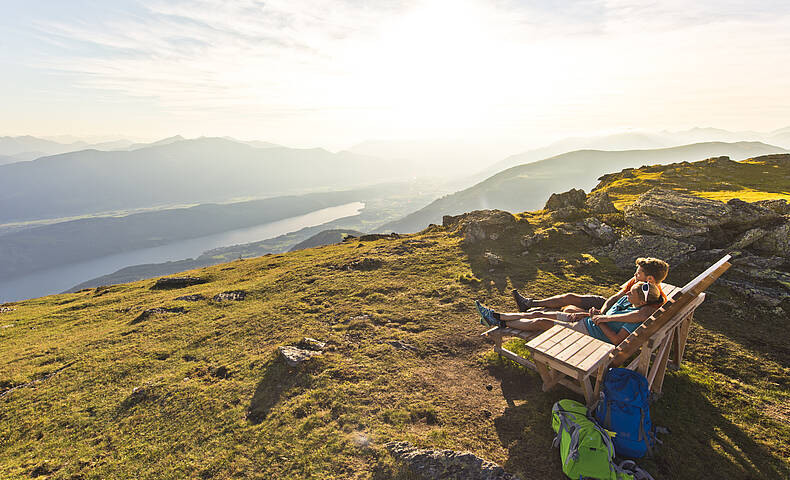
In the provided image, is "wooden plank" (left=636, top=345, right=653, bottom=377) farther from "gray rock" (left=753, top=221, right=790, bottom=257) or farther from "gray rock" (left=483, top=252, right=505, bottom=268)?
"gray rock" (left=753, top=221, right=790, bottom=257)

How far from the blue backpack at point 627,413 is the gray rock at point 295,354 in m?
9.36

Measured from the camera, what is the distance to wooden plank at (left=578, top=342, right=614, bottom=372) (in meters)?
6.71

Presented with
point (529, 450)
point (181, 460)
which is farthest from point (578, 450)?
point (181, 460)

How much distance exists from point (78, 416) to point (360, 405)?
1081 centimetres

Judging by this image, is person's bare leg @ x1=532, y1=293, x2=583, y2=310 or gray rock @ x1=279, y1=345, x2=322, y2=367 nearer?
person's bare leg @ x1=532, y1=293, x2=583, y2=310

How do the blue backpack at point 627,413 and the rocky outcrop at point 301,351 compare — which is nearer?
the blue backpack at point 627,413

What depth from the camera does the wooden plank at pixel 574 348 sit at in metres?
7.15

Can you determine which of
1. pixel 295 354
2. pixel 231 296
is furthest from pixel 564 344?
pixel 231 296

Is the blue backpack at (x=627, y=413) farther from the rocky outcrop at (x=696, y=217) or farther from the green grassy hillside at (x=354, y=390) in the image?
the rocky outcrop at (x=696, y=217)

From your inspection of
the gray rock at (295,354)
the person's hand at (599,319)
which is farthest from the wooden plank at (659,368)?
the gray rock at (295,354)

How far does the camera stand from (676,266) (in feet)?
48.4

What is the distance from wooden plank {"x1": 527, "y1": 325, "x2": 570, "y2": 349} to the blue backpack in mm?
1321

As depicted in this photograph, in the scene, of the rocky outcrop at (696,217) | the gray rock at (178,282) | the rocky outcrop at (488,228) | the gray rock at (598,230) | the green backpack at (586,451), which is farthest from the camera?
the gray rock at (178,282)

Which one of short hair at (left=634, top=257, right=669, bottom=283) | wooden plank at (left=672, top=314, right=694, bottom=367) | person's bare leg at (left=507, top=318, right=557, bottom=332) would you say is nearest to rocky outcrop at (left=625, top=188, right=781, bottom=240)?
wooden plank at (left=672, top=314, right=694, bottom=367)
